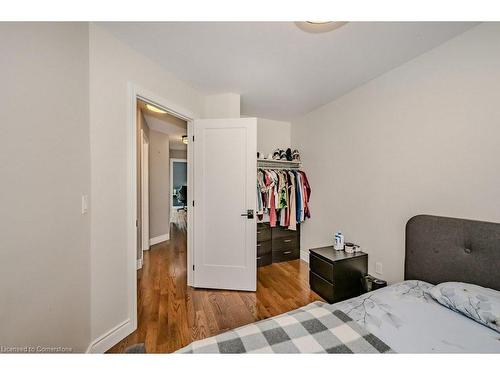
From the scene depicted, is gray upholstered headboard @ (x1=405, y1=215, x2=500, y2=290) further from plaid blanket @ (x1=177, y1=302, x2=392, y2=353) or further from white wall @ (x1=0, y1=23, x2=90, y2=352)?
white wall @ (x1=0, y1=23, x2=90, y2=352)

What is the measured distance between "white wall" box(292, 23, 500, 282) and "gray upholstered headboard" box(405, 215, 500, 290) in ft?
0.39

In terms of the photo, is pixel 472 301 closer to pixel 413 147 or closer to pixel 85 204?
pixel 413 147

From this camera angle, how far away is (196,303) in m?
1.96

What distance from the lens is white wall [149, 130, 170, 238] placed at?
3830 mm

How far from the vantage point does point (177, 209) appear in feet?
25.8

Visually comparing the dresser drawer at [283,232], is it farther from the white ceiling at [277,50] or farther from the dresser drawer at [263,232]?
the white ceiling at [277,50]

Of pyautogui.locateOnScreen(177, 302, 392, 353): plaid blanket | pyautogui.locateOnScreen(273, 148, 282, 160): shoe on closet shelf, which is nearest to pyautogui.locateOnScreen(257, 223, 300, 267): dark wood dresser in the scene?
pyautogui.locateOnScreen(273, 148, 282, 160): shoe on closet shelf

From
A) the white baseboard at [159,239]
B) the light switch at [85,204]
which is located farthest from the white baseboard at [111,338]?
the white baseboard at [159,239]

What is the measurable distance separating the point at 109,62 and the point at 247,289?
8.14 ft

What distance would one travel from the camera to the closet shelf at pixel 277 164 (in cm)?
293

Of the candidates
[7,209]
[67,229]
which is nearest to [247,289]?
[67,229]

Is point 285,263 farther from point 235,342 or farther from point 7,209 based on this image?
point 7,209

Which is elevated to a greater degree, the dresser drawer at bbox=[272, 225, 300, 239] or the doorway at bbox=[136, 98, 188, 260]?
the doorway at bbox=[136, 98, 188, 260]

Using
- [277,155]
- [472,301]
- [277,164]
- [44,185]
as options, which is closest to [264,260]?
[277,164]
